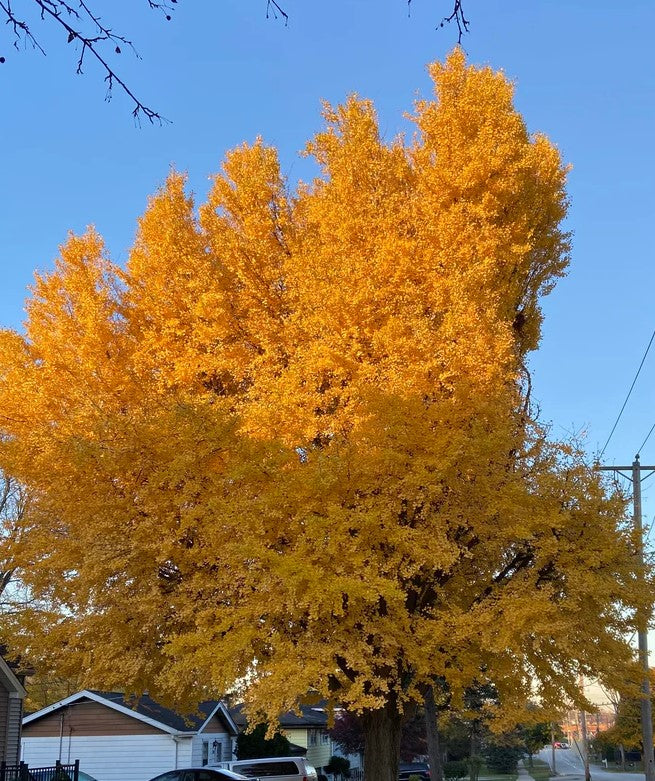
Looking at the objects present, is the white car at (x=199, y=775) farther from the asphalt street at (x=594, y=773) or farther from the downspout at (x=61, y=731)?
the asphalt street at (x=594, y=773)

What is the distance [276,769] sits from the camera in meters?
21.8

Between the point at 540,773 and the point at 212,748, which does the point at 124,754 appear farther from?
the point at 540,773

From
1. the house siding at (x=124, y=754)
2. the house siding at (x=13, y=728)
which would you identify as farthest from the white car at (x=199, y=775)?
the house siding at (x=124, y=754)

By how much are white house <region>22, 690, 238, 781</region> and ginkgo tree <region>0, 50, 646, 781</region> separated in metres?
12.0

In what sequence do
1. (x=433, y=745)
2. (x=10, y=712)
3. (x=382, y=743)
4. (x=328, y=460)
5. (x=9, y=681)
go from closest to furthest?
(x=328, y=460) < (x=382, y=743) < (x=9, y=681) < (x=10, y=712) < (x=433, y=745)

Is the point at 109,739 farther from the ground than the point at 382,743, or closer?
closer

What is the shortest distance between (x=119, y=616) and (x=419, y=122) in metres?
11.4

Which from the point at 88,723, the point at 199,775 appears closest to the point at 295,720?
the point at 88,723

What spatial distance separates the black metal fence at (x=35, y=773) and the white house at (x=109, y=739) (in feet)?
22.7

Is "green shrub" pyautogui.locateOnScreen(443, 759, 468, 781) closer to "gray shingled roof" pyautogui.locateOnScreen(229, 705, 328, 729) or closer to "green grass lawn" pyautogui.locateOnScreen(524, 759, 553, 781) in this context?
"gray shingled roof" pyautogui.locateOnScreen(229, 705, 328, 729)

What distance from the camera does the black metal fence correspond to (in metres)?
14.2

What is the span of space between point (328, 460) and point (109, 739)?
17.8 meters

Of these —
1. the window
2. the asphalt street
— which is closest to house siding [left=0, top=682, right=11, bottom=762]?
the window

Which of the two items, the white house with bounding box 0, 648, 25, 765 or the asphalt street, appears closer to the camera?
the white house with bounding box 0, 648, 25, 765
